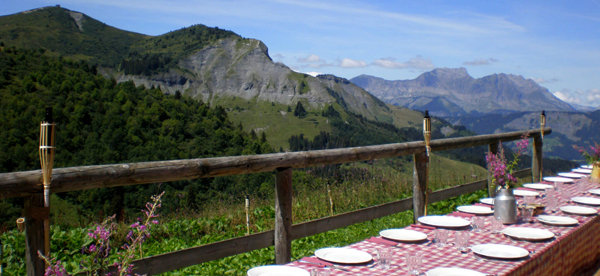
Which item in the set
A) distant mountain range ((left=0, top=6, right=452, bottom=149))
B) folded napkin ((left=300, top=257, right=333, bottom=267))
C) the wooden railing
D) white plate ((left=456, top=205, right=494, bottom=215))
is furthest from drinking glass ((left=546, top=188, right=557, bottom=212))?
distant mountain range ((left=0, top=6, right=452, bottom=149))

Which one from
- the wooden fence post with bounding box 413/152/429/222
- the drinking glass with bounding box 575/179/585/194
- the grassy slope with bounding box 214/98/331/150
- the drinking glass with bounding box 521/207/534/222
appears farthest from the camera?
the grassy slope with bounding box 214/98/331/150

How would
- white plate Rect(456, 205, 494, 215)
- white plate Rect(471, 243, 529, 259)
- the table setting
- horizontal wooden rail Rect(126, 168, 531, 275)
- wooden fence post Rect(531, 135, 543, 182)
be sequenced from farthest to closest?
wooden fence post Rect(531, 135, 543, 182)
white plate Rect(456, 205, 494, 215)
horizontal wooden rail Rect(126, 168, 531, 275)
white plate Rect(471, 243, 529, 259)
the table setting

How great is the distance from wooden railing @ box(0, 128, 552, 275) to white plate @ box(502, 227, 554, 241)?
1.14 m

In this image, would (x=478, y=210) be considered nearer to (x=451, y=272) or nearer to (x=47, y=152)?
(x=451, y=272)

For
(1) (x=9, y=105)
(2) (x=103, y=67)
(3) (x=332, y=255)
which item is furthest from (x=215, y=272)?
(2) (x=103, y=67)

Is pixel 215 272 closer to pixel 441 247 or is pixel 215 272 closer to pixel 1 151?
pixel 441 247

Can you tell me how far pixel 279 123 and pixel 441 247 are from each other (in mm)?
108790

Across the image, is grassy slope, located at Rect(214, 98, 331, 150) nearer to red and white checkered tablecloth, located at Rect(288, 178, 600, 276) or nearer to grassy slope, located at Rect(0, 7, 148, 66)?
grassy slope, located at Rect(0, 7, 148, 66)

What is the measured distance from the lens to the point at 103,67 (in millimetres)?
120562

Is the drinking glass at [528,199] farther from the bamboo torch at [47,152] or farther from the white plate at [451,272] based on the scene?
the bamboo torch at [47,152]

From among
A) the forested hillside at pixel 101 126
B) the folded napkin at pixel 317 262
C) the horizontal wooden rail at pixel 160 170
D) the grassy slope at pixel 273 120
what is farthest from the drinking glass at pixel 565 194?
the grassy slope at pixel 273 120

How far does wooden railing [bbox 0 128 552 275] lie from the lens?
5.84ft

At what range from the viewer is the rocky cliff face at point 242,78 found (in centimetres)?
13938

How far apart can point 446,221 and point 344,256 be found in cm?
94
